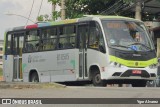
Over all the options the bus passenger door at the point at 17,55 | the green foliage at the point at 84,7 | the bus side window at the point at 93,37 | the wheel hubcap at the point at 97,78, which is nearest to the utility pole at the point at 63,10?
the green foliage at the point at 84,7

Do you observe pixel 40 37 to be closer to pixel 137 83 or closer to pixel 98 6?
pixel 137 83

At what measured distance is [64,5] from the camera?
3172 centimetres

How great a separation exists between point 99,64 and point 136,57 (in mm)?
1486

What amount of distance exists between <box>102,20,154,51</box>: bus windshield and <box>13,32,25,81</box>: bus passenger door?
6.21 metres

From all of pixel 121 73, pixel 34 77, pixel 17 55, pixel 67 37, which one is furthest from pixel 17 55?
pixel 121 73

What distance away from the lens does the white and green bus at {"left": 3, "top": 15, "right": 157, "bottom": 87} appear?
20.1 meters

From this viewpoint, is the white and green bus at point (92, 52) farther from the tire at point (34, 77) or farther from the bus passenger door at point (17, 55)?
the bus passenger door at point (17, 55)

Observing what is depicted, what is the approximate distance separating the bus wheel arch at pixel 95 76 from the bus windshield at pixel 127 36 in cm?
132

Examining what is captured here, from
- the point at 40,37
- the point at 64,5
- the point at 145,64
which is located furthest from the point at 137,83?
the point at 64,5

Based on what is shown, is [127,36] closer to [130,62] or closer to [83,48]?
[130,62]

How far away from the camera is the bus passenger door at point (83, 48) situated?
21.3 m

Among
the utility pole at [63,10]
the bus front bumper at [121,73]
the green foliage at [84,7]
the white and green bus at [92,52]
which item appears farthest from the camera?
the green foliage at [84,7]

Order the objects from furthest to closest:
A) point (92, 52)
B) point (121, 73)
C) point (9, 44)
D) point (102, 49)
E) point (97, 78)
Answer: point (9, 44) → point (92, 52) → point (97, 78) → point (102, 49) → point (121, 73)

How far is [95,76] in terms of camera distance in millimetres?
20766
